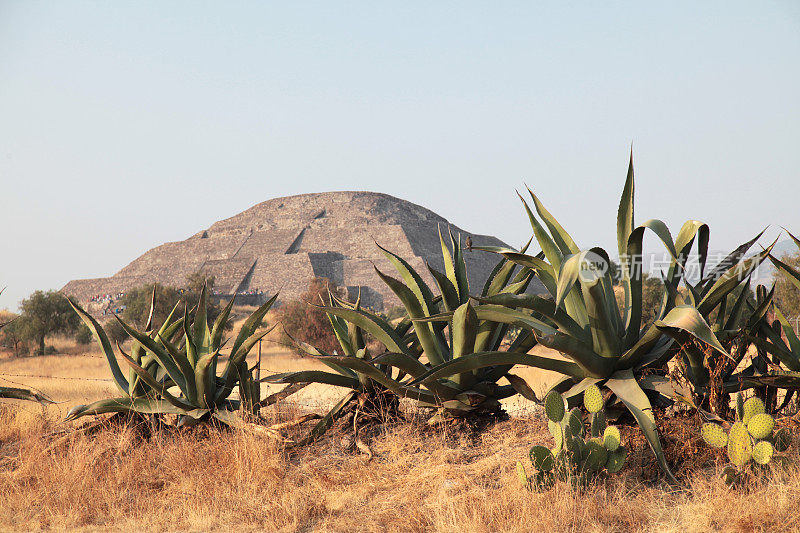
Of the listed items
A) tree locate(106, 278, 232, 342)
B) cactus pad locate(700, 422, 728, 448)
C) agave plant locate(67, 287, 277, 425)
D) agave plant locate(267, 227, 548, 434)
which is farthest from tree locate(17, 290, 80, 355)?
cactus pad locate(700, 422, 728, 448)

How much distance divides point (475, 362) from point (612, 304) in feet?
2.57

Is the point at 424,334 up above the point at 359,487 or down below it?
above

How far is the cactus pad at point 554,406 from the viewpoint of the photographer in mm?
2979

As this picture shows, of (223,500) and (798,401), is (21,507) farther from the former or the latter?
(798,401)

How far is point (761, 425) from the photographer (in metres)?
2.73

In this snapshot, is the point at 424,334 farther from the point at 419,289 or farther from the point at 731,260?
the point at 731,260

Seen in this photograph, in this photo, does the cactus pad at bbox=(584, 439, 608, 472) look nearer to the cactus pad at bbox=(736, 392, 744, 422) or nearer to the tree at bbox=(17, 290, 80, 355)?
the cactus pad at bbox=(736, 392, 744, 422)

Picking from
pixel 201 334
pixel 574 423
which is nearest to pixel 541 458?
pixel 574 423

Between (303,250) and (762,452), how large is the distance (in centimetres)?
5232

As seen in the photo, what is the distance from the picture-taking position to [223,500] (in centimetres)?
319

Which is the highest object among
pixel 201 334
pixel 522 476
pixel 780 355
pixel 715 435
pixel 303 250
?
pixel 303 250

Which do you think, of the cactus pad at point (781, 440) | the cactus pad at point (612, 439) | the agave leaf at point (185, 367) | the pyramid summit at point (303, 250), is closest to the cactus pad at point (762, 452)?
the cactus pad at point (781, 440)

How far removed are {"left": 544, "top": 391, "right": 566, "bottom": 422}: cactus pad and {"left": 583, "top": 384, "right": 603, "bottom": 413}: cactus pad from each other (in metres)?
0.12

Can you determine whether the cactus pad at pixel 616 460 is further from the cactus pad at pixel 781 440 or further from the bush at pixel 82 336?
the bush at pixel 82 336
